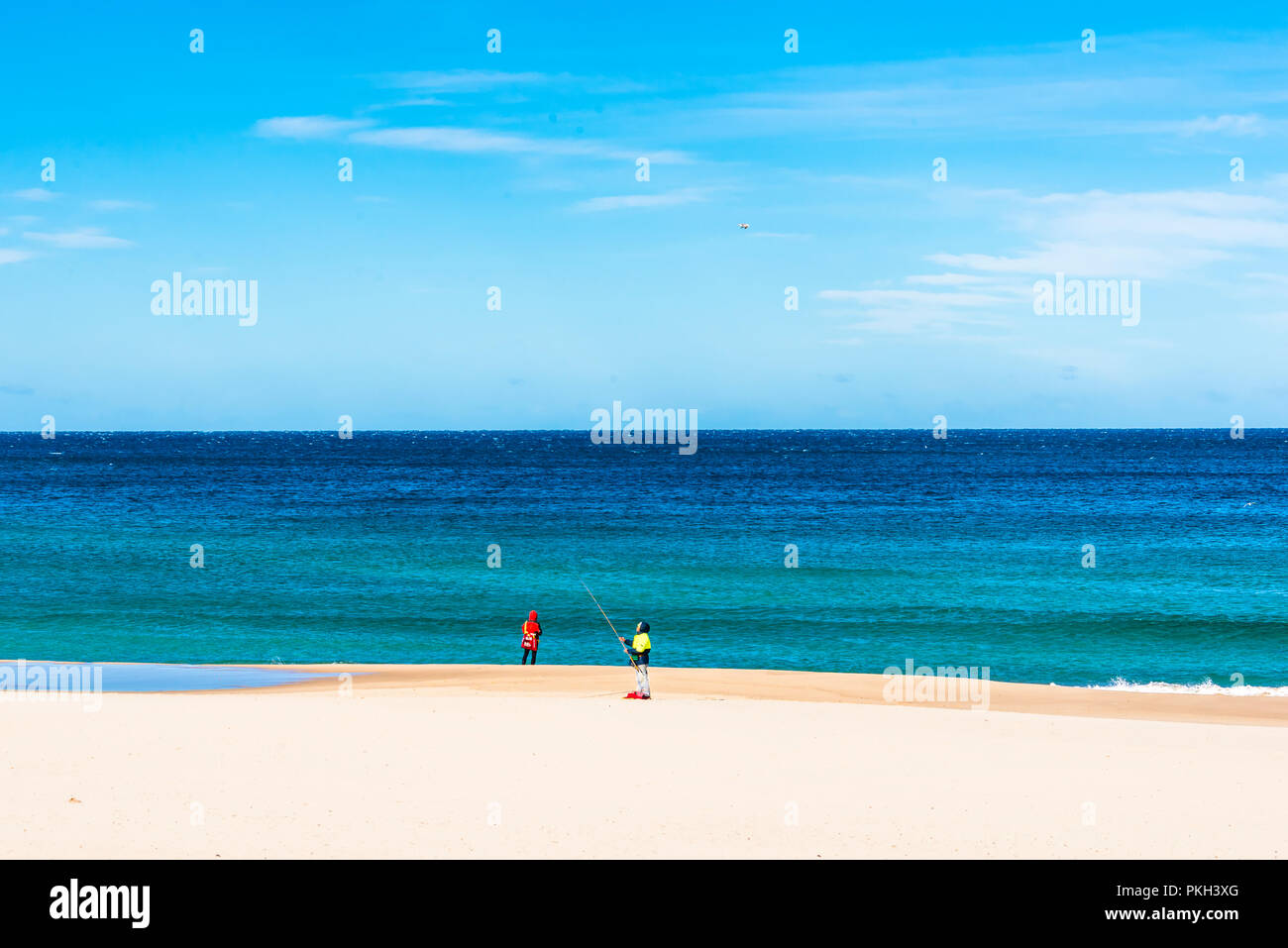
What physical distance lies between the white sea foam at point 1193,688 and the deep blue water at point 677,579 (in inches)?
31.5

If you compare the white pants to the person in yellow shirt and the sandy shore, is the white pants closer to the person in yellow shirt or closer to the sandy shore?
the person in yellow shirt

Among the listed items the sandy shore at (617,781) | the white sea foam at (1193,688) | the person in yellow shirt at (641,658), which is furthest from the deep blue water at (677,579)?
the sandy shore at (617,781)

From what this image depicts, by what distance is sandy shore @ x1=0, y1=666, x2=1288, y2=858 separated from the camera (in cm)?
1031

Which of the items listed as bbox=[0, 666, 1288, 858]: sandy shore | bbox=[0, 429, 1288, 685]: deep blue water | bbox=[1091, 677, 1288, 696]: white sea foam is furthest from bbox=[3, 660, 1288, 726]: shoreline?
bbox=[0, 429, 1288, 685]: deep blue water

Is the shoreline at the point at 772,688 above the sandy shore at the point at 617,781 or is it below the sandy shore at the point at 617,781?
below

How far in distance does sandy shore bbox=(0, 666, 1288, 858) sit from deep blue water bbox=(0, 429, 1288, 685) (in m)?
9.56

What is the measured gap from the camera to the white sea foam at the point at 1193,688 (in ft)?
76.1

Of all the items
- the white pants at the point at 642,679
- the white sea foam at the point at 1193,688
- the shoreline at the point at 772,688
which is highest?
the white pants at the point at 642,679

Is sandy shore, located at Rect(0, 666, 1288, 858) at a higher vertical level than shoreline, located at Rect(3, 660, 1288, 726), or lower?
higher

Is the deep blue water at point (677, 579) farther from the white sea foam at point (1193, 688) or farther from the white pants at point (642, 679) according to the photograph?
the white pants at point (642, 679)

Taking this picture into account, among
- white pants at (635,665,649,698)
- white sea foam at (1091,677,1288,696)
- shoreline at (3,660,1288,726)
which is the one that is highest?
white pants at (635,665,649,698)

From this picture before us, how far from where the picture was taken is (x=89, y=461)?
134m

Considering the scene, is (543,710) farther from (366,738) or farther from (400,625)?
(400,625)

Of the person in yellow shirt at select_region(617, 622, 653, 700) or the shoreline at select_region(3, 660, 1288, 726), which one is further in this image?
the shoreline at select_region(3, 660, 1288, 726)
